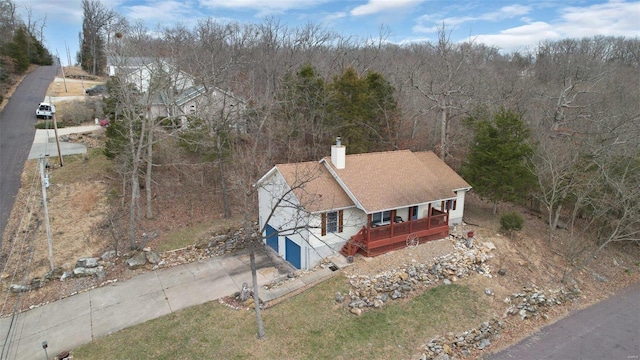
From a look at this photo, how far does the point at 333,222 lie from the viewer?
55.1 feet

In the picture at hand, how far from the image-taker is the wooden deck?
16594mm

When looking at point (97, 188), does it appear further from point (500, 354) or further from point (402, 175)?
point (500, 354)

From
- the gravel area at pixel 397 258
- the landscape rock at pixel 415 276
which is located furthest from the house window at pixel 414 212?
the landscape rock at pixel 415 276

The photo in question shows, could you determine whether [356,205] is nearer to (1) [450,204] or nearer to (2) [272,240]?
(2) [272,240]

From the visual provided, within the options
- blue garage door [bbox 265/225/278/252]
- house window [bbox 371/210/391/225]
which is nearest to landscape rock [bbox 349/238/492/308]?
house window [bbox 371/210/391/225]

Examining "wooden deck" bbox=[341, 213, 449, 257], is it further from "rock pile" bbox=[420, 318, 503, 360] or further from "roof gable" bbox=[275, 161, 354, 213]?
"rock pile" bbox=[420, 318, 503, 360]

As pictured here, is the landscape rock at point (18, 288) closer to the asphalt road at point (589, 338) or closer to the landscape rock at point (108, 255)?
the landscape rock at point (108, 255)

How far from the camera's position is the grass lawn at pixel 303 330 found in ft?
38.1

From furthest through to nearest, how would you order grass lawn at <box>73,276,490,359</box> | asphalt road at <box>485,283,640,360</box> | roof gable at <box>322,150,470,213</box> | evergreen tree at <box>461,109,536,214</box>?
evergreen tree at <box>461,109,536,214</box>, roof gable at <box>322,150,470,213</box>, asphalt road at <box>485,283,640,360</box>, grass lawn at <box>73,276,490,359</box>

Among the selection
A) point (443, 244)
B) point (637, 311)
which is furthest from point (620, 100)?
point (443, 244)

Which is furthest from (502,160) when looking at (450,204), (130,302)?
(130,302)

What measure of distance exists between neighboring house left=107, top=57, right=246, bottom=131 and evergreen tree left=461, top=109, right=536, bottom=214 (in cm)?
1470

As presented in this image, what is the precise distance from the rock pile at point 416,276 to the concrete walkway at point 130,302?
172 centimetres

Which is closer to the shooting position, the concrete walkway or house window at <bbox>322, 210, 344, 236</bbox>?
the concrete walkway
